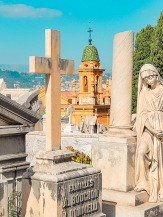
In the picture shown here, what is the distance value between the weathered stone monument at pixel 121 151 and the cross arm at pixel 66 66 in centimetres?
166

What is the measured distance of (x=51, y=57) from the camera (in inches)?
219

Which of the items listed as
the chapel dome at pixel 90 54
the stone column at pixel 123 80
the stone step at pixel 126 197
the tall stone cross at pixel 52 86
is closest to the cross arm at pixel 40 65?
the tall stone cross at pixel 52 86

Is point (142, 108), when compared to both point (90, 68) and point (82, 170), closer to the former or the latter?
point (82, 170)

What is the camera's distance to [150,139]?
23.6ft

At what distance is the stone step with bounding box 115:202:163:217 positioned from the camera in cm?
669

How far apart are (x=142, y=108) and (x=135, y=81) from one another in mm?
19584

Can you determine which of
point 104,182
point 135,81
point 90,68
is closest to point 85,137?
point 104,182

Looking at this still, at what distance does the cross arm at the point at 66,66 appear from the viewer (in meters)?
5.73

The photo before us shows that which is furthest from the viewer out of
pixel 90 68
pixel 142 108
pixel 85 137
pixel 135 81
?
pixel 90 68

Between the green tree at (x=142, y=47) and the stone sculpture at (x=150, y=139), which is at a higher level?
the green tree at (x=142, y=47)

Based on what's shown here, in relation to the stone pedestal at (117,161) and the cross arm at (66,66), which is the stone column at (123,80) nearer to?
the stone pedestal at (117,161)

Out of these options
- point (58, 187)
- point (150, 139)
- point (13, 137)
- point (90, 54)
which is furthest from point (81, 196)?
point (90, 54)

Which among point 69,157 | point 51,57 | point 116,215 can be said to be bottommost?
point 116,215

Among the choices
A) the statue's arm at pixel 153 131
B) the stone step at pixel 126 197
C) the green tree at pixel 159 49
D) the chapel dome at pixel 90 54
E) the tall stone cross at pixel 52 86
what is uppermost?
the chapel dome at pixel 90 54
